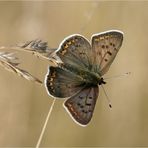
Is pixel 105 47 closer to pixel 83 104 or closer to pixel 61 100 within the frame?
pixel 83 104

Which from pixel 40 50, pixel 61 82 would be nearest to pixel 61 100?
pixel 61 82

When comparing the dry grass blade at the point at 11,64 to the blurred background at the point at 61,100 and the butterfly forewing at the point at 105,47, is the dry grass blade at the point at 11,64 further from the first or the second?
the blurred background at the point at 61,100

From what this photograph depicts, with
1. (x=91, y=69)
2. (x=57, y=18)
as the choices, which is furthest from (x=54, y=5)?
(x=91, y=69)

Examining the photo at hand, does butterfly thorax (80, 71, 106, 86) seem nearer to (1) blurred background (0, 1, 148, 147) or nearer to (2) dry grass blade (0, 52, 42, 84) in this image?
(2) dry grass blade (0, 52, 42, 84)

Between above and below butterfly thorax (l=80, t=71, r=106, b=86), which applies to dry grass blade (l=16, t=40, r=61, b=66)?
above

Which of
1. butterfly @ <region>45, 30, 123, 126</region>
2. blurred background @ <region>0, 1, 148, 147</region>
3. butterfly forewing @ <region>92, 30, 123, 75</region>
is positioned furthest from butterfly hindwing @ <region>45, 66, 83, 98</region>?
blurred background @ <region>0, 1, 148, 147</region>
